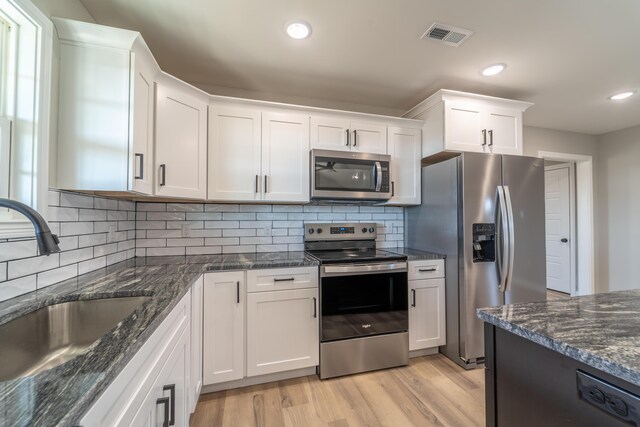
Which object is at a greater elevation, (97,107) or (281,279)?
(97,107)

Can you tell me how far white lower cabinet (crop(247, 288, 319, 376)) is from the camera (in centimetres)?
189

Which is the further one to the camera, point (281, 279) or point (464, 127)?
point (464, 127)

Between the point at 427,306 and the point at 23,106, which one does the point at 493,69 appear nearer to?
the point at 427,306

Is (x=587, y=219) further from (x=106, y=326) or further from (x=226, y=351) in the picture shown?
(x=106, y=326)

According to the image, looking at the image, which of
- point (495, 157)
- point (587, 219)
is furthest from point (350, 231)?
point (587, 219)

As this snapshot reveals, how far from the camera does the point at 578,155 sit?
3.67m

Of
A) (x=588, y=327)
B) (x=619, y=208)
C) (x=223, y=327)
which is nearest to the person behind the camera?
(x=588, y=327)

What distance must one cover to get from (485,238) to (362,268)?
1.10 m

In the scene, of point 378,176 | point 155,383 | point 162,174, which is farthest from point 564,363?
point 162,174

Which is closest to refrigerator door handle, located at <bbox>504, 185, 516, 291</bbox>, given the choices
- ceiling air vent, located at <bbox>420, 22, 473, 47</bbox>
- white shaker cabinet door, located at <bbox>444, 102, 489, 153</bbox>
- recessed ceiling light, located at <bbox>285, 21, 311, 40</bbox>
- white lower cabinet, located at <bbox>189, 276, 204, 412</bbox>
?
white shaker cabinet door, located at <bbox>444, 102, 489, 153</bbox>

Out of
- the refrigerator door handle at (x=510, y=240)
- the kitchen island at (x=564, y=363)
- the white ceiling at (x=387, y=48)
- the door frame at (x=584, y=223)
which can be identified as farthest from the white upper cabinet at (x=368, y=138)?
the door frame at (x=584, y=223)

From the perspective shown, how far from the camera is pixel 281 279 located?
1951mm

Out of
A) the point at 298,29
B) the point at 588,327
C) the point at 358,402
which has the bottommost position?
the point at 358,402

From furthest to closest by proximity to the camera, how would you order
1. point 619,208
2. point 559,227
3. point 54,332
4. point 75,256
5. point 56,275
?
point 559,227 → point 619,208 → point 75,256 → point 56,275 → point 54,332
